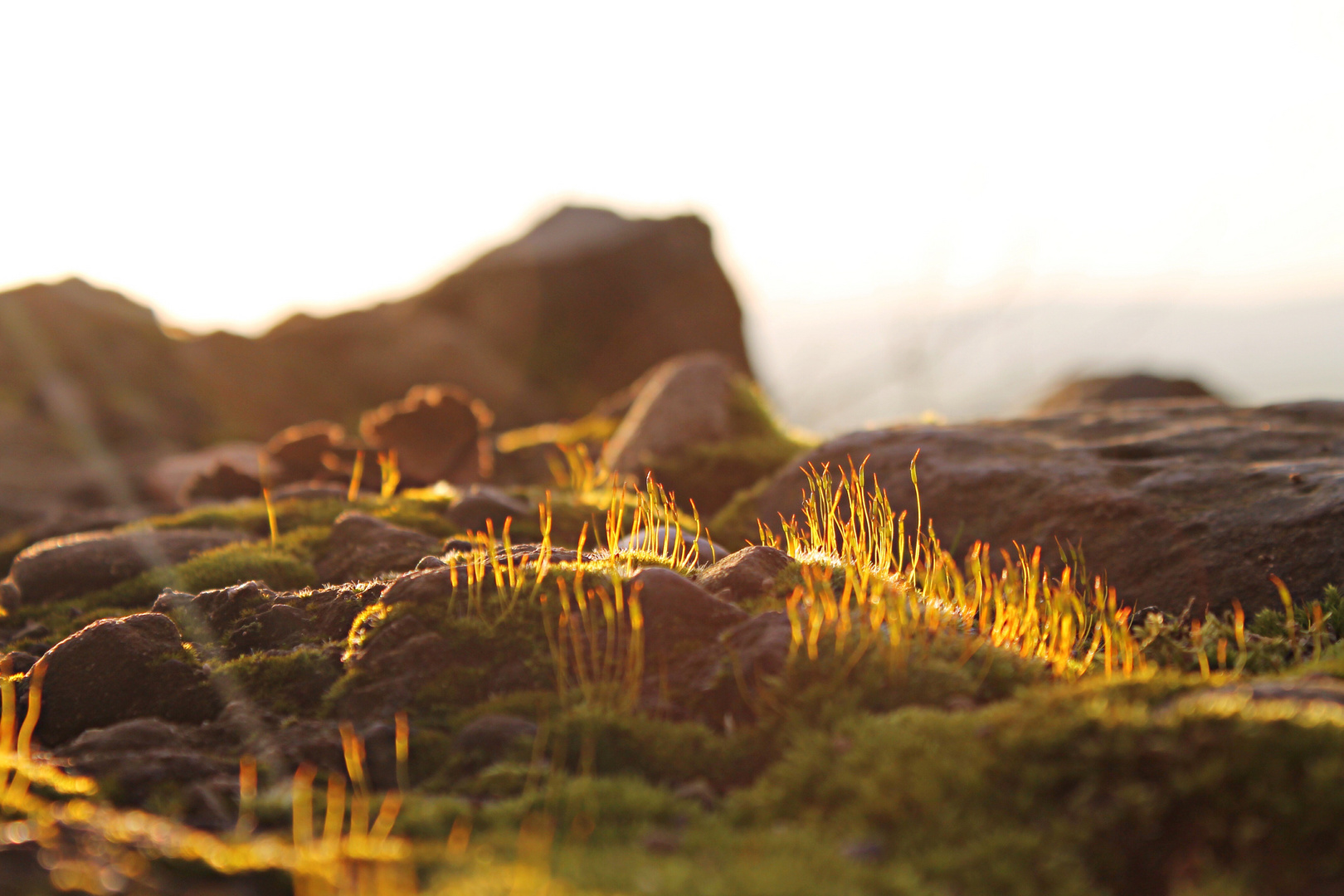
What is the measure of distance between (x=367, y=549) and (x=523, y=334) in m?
25.0

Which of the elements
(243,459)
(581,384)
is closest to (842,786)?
(243,459)

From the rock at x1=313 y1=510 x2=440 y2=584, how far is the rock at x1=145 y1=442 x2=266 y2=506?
247 inches

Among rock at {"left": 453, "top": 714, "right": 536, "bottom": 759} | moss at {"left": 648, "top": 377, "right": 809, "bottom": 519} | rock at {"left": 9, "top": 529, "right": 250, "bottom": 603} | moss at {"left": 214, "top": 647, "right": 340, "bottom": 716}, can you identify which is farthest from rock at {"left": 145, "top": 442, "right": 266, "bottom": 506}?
rock at {"left": 453, "top": 714, "right": 536, "bottom": 759}

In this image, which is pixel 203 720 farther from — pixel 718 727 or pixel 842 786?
pixel 842 786

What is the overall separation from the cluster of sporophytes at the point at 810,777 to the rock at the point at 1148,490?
2.16 metres

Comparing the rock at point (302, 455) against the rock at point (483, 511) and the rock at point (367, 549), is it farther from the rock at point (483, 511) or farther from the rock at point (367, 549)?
the rock at point (367, 549)

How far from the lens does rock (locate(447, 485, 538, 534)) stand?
31.1 ft

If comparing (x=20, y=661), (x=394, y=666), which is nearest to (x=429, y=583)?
(x=394, y=666)

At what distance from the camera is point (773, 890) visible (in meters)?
3.29

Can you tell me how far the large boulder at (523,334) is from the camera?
30.9 meters

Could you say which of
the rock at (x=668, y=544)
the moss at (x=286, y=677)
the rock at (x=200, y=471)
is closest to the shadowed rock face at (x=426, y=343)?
the rock at (x=200, y=471)

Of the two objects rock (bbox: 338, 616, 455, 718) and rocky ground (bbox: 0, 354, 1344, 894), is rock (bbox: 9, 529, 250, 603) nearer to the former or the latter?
rocky ground (bbox: 0, 354, 1344, 894)

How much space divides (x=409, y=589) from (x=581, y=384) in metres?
26.4

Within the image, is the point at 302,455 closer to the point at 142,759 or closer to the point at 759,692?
the point at 142,759
